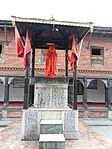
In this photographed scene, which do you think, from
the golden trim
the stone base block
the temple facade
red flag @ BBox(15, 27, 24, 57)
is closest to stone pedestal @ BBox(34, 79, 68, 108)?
the stone base block

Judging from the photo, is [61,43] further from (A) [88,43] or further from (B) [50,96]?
(A) [88,43]

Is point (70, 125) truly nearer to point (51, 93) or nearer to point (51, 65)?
point (51, 93)

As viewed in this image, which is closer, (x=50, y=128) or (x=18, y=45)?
(x=50, y=128)

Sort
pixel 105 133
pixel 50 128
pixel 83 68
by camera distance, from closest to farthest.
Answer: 1. pixel 50 128
2. pixel 105 133
3. pixel 83 68

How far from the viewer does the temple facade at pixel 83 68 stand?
12336 millimetres

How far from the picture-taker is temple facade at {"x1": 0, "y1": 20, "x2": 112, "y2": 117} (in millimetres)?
12336

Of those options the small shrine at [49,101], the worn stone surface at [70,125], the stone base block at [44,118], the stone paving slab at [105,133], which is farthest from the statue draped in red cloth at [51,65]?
the stone paving slab at [105,133]

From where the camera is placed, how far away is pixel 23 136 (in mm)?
5125

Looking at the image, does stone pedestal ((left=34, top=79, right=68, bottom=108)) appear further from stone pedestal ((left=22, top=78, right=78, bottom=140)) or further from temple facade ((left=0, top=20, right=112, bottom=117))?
temple facade ((left=0, top=20, right=112, bottom=117))

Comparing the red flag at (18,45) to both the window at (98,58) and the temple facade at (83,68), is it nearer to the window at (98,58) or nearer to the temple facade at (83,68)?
the temple facade at (83,68)

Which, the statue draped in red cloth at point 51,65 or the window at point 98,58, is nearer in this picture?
the statue draped in red cloth at point 51,65

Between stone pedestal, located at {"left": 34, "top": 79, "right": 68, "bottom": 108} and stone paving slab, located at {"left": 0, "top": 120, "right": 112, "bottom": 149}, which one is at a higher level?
stone pedestal, located at {"left": 34, "top": 79, "right": 68, "bottom": 108}

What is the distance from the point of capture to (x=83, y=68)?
42.5 feet

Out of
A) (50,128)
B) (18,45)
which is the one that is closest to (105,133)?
(50,128)
